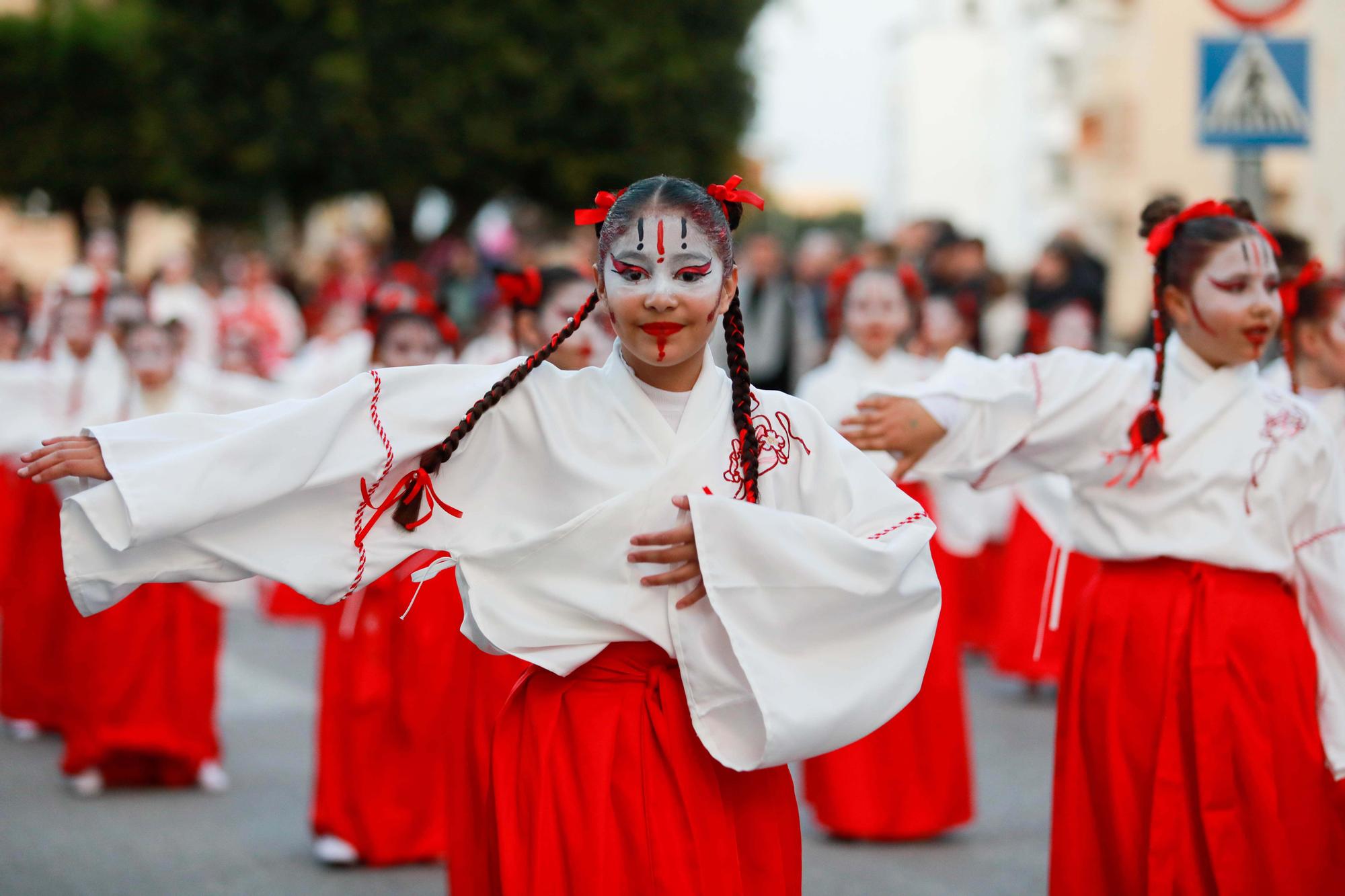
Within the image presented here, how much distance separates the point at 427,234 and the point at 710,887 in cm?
2332

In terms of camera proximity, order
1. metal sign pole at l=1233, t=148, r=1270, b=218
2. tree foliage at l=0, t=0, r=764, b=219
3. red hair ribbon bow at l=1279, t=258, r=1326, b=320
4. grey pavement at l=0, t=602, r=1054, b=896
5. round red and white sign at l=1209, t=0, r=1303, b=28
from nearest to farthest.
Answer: red hair ribbon bow at l=1279, t=258, r=1326, b=320
grey pavement at l=0, t=602, r=1054, b=896
round red and white sign at l=1209, t=0, r=1303, b=28
metal sign pole at l=1233, t=148, r=1270, b=218
tree foliage at l=0, t=0, r=764, b=219

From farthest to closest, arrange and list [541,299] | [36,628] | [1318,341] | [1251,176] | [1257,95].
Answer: [36,628] → [1251,176] → [1257,95] → [541,299] → [1318,341]

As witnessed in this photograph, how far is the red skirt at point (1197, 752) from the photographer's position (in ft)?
14.5

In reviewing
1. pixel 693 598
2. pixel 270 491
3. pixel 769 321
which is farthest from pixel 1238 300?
pixel 769 321

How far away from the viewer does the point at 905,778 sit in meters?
6.56

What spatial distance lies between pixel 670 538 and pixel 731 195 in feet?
2.47

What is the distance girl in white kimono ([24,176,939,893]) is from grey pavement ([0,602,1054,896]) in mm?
2466

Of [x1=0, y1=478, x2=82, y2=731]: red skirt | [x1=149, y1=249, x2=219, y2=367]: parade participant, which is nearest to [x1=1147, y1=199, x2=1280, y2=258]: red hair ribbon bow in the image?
[x1=0, y1=478, x2=82, y2=731]: red skirt

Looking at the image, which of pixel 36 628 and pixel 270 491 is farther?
pixel 36 628

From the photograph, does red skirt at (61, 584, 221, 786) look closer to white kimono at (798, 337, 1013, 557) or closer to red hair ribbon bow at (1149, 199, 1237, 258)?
Result: white kimono at (798, 337, 1013, 557)

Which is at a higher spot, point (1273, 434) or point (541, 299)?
point (541, 299)

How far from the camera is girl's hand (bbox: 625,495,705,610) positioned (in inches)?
139

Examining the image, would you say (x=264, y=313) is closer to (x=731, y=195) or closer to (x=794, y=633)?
(x=731, y=195)

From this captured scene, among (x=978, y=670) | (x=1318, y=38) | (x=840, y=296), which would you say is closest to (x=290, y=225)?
(x=1318, y=38)
